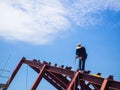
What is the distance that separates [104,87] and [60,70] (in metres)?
4.31

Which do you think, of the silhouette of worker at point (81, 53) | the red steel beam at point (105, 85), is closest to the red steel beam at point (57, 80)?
the silhouette of worker at point (81, 53)

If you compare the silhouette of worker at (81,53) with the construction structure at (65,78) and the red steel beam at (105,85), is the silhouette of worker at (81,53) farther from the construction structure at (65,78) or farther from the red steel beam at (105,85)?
the red steel beam at (105,85)

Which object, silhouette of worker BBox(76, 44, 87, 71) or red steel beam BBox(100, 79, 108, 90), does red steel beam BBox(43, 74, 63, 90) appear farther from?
red steel beam BBox(100, 79, 108, 90)

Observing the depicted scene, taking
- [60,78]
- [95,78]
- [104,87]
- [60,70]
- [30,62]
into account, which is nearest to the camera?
[104,87]

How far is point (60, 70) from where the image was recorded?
1828cm

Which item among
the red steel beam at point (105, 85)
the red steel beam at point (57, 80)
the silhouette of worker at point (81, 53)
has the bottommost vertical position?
the red steel beam at point (105, 85)

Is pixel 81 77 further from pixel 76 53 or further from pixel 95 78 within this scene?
pixel 76 53

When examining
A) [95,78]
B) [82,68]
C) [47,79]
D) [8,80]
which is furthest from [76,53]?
[8,80]

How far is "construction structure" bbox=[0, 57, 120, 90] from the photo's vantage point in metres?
15.0

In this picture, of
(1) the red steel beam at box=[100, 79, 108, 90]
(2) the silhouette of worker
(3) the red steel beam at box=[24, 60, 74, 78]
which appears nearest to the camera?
(1) the red steel beam at box=[100, 79, 108, 90]

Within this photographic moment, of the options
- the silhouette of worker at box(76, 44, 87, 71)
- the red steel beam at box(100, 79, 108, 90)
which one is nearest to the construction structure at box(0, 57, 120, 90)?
the red steel beam at box(100, 79, 108, 90)

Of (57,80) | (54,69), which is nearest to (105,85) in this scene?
(54,69)

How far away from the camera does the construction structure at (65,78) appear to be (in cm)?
1502

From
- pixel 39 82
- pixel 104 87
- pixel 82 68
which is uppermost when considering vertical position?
pixel 82 68
